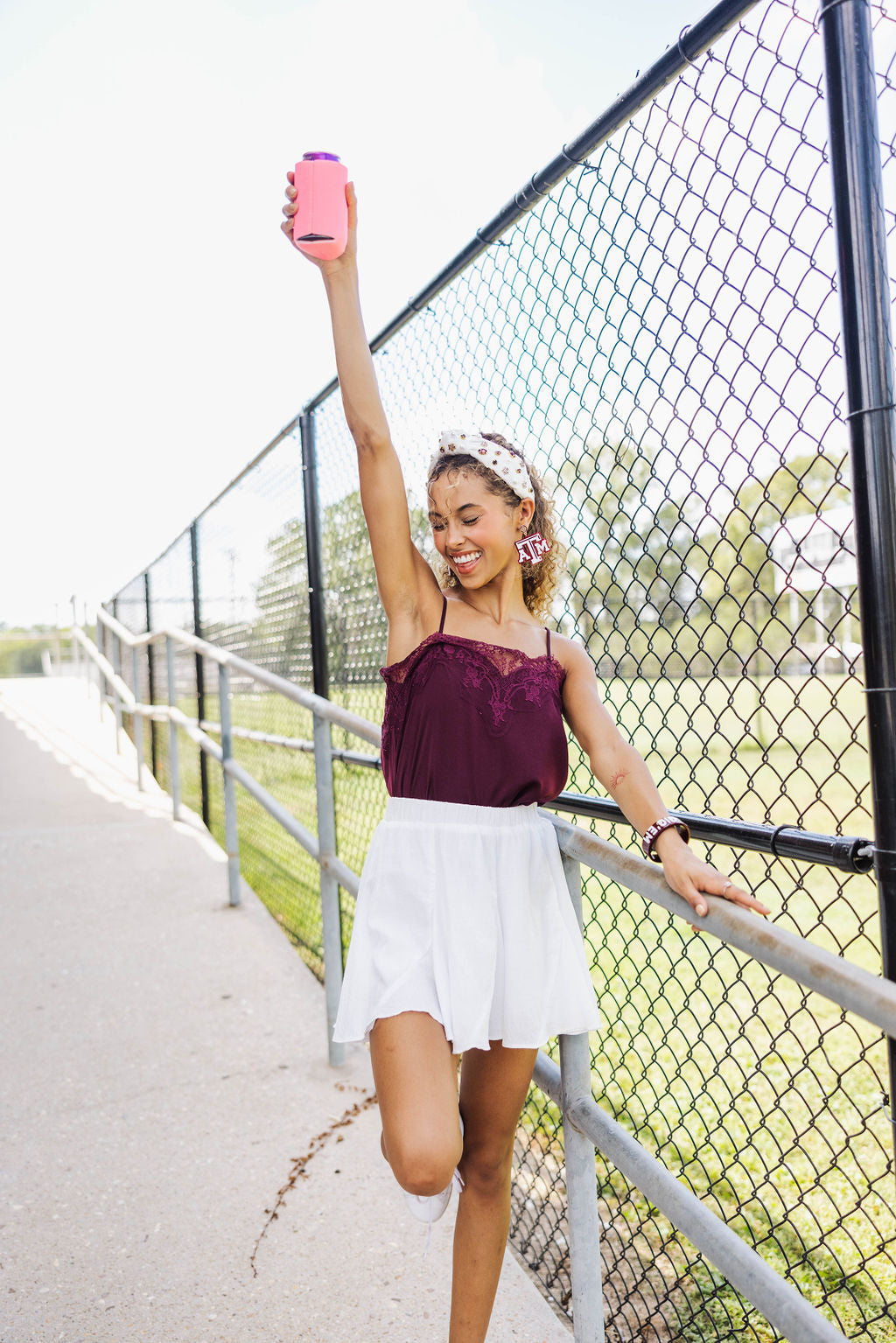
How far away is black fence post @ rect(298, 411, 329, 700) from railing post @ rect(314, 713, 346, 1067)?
2.14 feet

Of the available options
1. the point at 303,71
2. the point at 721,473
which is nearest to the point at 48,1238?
the point at 721,473

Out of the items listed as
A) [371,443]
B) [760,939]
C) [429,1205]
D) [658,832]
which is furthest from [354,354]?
[429,1205]

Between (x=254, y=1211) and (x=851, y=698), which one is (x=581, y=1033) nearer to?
(x=254, y=1211)

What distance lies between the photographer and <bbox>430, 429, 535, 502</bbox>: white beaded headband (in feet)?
5.51

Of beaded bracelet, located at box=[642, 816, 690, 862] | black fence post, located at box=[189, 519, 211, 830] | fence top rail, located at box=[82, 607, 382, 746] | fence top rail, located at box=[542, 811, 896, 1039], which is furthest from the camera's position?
→ black fence post, located at box=[189, 519, 211, 830]

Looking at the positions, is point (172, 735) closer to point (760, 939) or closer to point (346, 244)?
point (346, 244)

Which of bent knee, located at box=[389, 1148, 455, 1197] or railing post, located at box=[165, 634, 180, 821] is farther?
railing post, located at box=[165, 634, 180, 821]

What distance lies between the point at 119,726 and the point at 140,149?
643cm

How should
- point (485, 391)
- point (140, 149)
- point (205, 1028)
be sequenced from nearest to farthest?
1. point (485, 391)
2. point (205, 1028)
3. point (140, 149)

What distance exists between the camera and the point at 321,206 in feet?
5.25

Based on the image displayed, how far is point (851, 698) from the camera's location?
15742 millimetres

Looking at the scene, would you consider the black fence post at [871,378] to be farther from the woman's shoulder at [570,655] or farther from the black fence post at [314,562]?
the black fence post at [314,562]

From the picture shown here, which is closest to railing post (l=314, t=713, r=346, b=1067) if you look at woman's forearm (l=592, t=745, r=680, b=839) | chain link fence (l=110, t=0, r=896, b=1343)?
chain link fence (l=110, t=0, r=896, b=1343)

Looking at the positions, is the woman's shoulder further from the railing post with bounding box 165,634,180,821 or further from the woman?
the railing post with bounding box 165,634,180,821
